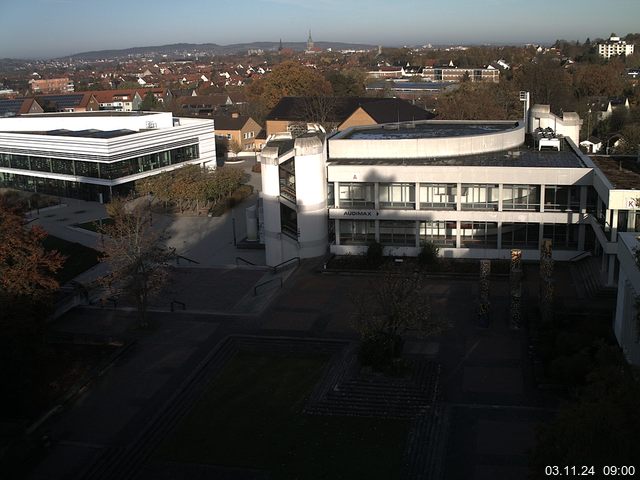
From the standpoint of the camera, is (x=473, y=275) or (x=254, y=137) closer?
(x=473, y=275)

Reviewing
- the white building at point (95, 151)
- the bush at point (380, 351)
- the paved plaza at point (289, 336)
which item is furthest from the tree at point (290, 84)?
the bush at point (380, 351)

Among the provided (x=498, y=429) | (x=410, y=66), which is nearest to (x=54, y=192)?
(x=498, y=429)

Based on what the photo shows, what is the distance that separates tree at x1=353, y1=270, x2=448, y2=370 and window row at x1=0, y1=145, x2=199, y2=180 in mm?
34228

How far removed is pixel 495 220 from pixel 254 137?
157ft

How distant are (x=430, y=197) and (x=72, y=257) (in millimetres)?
19119

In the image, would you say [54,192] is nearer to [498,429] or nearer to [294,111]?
[294,111]

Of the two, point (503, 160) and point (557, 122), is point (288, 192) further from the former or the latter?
point (557, 122)

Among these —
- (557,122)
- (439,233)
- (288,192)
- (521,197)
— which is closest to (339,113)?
(557,122)

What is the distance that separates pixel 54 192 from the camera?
182 ft

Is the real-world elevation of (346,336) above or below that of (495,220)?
below

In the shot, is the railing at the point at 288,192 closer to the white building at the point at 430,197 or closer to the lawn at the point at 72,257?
the white building at the point at 430,197

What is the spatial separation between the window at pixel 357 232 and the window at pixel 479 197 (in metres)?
4.55

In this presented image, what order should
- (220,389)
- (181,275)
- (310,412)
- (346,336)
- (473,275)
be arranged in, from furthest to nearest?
(181,275)
(473,275)
(346,336)
(220,389)
(310,412)

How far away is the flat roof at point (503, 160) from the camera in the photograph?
33531mm
